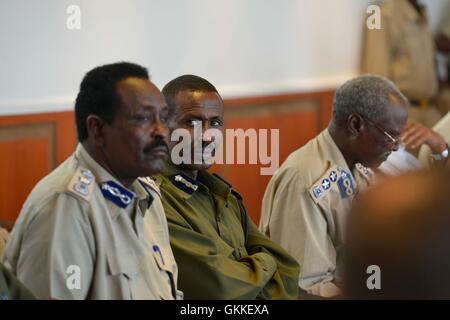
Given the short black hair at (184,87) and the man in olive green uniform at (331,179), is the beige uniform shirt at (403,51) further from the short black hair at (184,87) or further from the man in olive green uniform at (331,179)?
the short black hair at (184,87)

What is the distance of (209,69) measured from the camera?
393 cm

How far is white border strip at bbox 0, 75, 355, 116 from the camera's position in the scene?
10.4 feet

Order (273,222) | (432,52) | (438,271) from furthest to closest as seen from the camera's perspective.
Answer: (432,52)
(273,222)
(438,271)

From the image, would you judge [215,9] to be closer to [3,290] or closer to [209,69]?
[209,69]

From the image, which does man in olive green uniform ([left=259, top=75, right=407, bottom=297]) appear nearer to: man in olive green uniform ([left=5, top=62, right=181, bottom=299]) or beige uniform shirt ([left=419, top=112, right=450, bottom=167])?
beige uniform shirt ([left=419, top=112, right=450, bottom=167])

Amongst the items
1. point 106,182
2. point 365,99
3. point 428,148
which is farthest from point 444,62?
point 106,182

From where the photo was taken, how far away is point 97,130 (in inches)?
74.6

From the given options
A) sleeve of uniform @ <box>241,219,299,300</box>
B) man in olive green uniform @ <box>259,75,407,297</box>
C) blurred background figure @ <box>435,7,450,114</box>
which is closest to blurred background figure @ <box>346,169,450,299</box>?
sleeve of uniform @ <box>241,219,299,300</box>

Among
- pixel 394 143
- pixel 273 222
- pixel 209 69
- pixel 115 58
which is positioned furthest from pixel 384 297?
pixel 209 69

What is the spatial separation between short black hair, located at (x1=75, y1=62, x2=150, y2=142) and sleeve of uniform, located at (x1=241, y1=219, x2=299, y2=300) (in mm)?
706

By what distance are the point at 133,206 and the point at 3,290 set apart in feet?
1.20

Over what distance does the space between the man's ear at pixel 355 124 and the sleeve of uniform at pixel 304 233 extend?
28 centimetres

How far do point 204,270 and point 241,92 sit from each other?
210 cm

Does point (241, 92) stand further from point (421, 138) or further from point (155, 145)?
point (155, 145)
